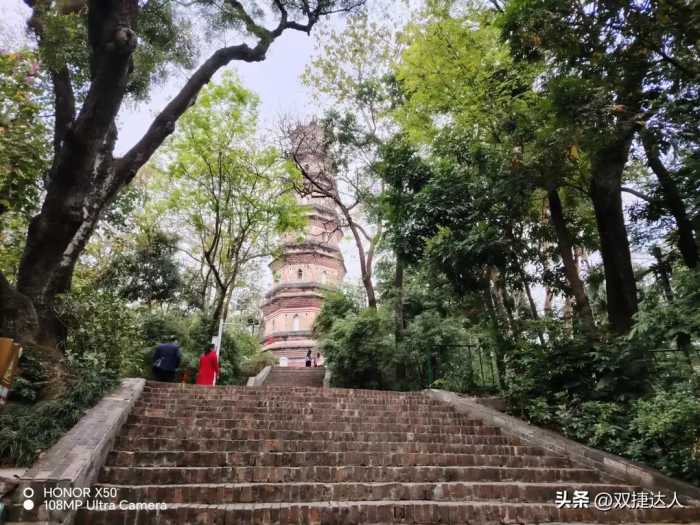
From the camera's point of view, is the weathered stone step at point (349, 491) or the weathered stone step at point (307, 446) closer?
the weathered stone step at point (349, 491)

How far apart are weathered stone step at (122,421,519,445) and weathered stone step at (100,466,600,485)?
945mm

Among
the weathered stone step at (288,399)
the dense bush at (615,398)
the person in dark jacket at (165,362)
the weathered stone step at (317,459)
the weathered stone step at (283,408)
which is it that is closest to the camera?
the weathered stone step at (317,459)

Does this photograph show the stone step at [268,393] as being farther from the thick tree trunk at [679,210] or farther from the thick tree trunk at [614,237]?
the thick tree trunk at [679,210]

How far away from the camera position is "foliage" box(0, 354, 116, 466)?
3.59 metres

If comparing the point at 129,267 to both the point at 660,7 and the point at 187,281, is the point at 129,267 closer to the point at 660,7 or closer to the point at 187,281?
the point at 187,281

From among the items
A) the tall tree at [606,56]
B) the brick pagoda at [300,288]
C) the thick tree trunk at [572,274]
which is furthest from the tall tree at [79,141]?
the brick pagoda at [300,288]

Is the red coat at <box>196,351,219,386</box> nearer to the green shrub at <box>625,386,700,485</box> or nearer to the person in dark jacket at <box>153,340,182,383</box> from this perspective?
the person in dark jacket at <box>153,340,182,383</box>

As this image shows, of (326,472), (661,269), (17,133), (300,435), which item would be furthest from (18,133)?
(661,269)

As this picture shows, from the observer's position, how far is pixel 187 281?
55.4ft

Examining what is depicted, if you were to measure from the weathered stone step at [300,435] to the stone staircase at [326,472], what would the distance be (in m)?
0.01

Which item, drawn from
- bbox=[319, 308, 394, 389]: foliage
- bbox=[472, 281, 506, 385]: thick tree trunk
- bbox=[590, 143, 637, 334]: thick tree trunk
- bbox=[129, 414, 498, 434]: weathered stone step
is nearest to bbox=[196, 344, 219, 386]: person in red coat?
bbox=[319, 308, 394, 389]: foliage

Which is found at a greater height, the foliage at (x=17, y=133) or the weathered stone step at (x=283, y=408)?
the foliage at (x=17, y=133)

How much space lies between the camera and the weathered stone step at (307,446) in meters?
4.46

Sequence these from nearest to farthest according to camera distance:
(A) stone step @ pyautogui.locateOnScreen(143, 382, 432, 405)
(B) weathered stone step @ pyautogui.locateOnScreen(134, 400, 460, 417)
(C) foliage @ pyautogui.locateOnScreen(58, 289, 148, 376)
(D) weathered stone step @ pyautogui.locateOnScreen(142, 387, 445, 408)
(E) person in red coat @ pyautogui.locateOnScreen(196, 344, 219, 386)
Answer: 1. (B) weathered stone step @ pyautogui.locateOnScreen(134, 400, 460, 417)
2. (C) foliage @ pyautogui.locateOnScreen(58, 289, 148, 376)
3. (D) weathered stone step @ pyautogui.locateOnScreen(142, 387, 445, 408)
4. (A) stone step @ pyautogui.locateOnScreen(143, 382, 432, 405)
5. (E) person in red coat @ pyautogui.locateOnScreen(196, 344, 219, 386)
